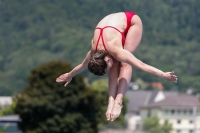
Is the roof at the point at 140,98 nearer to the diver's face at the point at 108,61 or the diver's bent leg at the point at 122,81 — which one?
the diver's bent leg at the point at 122,81

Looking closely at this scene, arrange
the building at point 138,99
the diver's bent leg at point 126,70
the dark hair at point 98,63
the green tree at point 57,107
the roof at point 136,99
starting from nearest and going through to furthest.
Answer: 1. the dark hair at point 98,63
2. the diver's bent leg at point 126,70
3. the green tree at point 57,107
4. the building at point 138,99
5. the roof at point 136,99

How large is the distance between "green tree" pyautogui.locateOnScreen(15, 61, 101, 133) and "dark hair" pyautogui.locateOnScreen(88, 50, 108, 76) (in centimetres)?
4456

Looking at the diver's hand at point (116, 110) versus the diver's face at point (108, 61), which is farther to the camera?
the diver's hand at point (116, 110)

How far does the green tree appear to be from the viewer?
59.5 meters

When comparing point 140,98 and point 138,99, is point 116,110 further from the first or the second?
point 138,99

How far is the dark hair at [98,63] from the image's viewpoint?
46.6 feet

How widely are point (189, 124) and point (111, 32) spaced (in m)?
115

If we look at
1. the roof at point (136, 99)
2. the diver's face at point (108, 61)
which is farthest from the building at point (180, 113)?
the diver's face at point (108, 61)

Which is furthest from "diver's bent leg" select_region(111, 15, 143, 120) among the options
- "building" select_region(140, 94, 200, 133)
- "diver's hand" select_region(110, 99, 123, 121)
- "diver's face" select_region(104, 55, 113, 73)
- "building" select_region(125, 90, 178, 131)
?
"building" select_region(125, 90, 178, 131)

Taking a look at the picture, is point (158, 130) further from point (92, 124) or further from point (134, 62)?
point (134, 62)

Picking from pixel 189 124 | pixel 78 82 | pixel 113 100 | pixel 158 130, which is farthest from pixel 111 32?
pixel 189 124

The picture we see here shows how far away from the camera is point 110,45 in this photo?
14211mm

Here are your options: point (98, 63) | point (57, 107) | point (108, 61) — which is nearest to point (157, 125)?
point (57, 107)

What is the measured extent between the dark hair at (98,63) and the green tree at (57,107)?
146 ft
